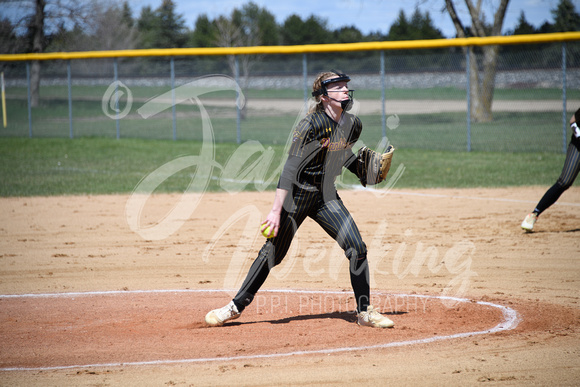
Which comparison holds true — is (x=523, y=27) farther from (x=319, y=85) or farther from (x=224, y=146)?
A: (x=319, y=85)

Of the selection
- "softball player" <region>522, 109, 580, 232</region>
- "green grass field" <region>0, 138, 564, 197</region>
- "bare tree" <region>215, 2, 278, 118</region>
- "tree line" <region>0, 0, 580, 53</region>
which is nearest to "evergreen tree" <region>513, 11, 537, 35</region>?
"tree line" <region>0, 0, 580, 53</region>

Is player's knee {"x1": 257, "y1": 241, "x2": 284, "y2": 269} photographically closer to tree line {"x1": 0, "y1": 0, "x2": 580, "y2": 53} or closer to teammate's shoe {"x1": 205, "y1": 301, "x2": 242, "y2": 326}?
teammate's shoe {"x1": 205, "y1": 301, "x2": 242, "y2": 326}

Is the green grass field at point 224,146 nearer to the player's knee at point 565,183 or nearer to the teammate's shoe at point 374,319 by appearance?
the player's knee at point 565,183

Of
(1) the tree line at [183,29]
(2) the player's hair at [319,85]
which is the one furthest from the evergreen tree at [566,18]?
(2) the player's hair at [319,85]

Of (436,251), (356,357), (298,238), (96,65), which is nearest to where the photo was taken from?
(356,357)

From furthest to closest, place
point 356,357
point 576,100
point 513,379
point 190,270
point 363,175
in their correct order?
point 576,100 → point 190,270 → point 363,175 → point 356,357 → point 513,379

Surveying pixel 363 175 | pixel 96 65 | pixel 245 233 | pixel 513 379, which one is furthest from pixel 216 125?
pixel 513 379

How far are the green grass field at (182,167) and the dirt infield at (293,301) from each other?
286cm

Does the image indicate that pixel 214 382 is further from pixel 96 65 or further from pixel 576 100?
pixel 96 65

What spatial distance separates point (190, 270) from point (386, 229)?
10.7ft

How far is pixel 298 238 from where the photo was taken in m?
8.76

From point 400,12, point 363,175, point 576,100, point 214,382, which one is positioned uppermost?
point 400,12

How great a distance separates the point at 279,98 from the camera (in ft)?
79.8

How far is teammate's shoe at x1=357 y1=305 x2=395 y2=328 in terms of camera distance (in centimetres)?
489
